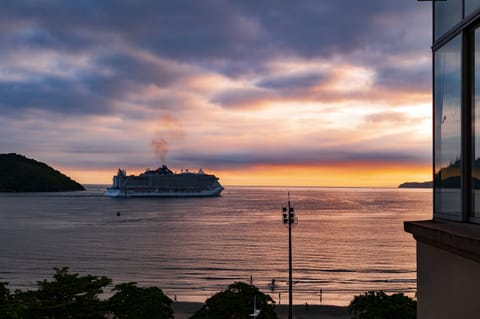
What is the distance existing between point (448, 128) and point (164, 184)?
170243mm

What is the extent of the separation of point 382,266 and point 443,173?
1783 inches

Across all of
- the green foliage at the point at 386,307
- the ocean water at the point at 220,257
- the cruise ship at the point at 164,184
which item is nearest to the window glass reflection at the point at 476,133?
the green foliage at the point at 386,307

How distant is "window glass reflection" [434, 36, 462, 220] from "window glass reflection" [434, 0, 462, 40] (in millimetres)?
114

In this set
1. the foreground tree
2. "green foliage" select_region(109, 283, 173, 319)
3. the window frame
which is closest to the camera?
the window frame

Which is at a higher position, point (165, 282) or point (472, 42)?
point (472, 42)

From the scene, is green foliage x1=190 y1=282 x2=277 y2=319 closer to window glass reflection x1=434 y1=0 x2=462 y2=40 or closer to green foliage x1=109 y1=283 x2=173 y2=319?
green foliage x1=109 y1=283 x2=173 y2=319

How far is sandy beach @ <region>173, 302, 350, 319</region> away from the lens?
27203mm

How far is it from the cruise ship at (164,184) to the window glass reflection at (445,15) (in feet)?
555

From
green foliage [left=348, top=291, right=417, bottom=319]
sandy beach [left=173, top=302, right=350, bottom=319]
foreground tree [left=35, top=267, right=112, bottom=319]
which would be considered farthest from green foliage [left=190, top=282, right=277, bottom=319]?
sandy beach [left=173, top=302, right=350, bottom=319]

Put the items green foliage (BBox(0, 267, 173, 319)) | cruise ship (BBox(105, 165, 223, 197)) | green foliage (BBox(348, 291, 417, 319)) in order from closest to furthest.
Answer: green foliage (BBox(348, 291, 417, 319)), green foliage (BBox(0, 267, 173, 319)), cruise ship (BBox(105, 165, 223, 197))

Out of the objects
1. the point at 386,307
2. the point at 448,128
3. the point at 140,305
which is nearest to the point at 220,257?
the point at 140,305

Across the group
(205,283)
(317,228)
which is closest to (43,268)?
(205,283)

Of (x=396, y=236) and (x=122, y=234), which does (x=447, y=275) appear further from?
(x=122, y=234)

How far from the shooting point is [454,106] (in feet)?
9.19
